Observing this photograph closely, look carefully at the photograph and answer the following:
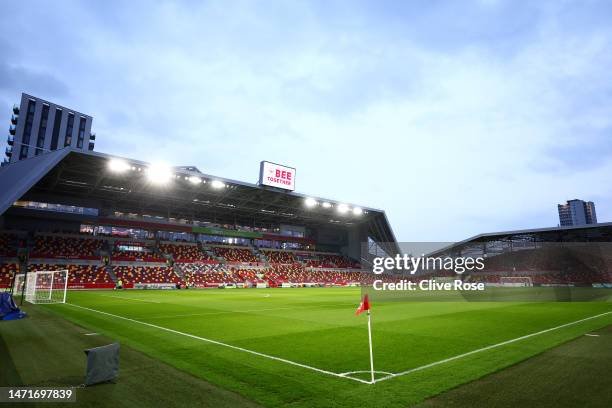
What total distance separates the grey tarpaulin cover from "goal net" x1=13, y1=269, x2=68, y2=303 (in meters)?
19.9

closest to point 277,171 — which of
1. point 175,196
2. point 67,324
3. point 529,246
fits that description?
point 175,196

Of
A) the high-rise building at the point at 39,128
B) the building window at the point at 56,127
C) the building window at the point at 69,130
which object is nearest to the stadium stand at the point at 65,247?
the high-rise building at the point at 39,128

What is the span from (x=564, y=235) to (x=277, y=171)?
5866cm

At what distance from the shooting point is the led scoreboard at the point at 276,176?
5296 centimetres

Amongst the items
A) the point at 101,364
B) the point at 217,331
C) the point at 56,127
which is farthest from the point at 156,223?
the point at 56,127

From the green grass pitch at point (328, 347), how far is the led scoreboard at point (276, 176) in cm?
3445

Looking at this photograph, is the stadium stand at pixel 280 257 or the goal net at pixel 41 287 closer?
the goal net at pixel 41 287

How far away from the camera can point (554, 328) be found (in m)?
15.2

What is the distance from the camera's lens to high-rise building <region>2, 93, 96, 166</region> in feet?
320

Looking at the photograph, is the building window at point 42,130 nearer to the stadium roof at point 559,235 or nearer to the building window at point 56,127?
the building window at point 56,127

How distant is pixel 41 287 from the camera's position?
33406 millimetres

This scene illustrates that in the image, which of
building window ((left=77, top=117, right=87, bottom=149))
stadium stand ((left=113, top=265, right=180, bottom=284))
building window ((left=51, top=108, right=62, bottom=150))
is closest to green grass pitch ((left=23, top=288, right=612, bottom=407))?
stadium stand ((left=113, top=265, right=180, bottom=284))

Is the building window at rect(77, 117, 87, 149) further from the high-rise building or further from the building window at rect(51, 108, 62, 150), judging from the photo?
the building window at rect(51, 108, 62, 150)

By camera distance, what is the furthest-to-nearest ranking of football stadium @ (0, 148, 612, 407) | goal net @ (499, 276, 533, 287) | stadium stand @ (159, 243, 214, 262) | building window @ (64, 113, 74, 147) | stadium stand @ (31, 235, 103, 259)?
building window @ (64, 113, 74, 147) < goal net @ (499, 276, 533, 287) < stadium stand @ (159, 243, 214, 262) < stadium stand @ (31, 235, 103, 259) < football stadium @ (0, 148, 612, 407)
